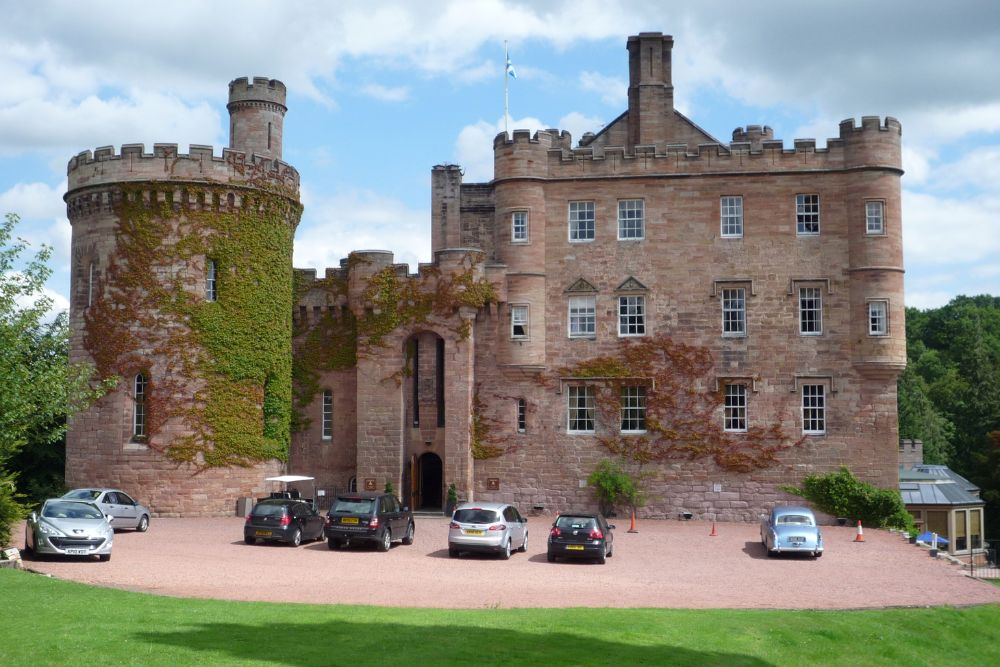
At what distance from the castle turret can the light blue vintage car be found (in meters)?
25.4

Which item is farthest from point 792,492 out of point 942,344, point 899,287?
point 942,344

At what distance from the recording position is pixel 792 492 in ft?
126

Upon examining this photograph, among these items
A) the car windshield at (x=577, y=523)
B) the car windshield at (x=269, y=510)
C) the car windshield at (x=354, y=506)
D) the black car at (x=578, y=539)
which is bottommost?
the black car at (x=578, y=539)

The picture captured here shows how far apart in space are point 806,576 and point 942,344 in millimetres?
79335

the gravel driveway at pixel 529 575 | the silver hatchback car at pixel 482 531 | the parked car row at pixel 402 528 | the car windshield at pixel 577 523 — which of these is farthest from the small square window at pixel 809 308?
the silver hatchback car at pixel 482 531

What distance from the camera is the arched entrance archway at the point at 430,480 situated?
137ft

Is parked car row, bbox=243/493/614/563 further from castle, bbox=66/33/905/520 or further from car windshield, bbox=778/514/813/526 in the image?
castle, bbox=66/33/905/520

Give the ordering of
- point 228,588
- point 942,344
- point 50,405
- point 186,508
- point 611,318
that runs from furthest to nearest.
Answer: point 942,344 < point 611,318 < point 186,508 < point 50,405 < point 228,588

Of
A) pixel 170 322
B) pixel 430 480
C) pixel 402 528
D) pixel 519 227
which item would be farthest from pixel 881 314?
pixel 170 322

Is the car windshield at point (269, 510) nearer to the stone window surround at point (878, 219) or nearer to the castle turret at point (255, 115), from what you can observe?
the castle turret at point (255, 115)

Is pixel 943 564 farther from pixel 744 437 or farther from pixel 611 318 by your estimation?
pixel 611 318

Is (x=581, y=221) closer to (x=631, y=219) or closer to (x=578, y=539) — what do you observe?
(x=631, y=219)

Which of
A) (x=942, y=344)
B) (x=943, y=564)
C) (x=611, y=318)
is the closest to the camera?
(x=943, y=564)

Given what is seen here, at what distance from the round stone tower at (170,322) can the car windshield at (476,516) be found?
1280cm
